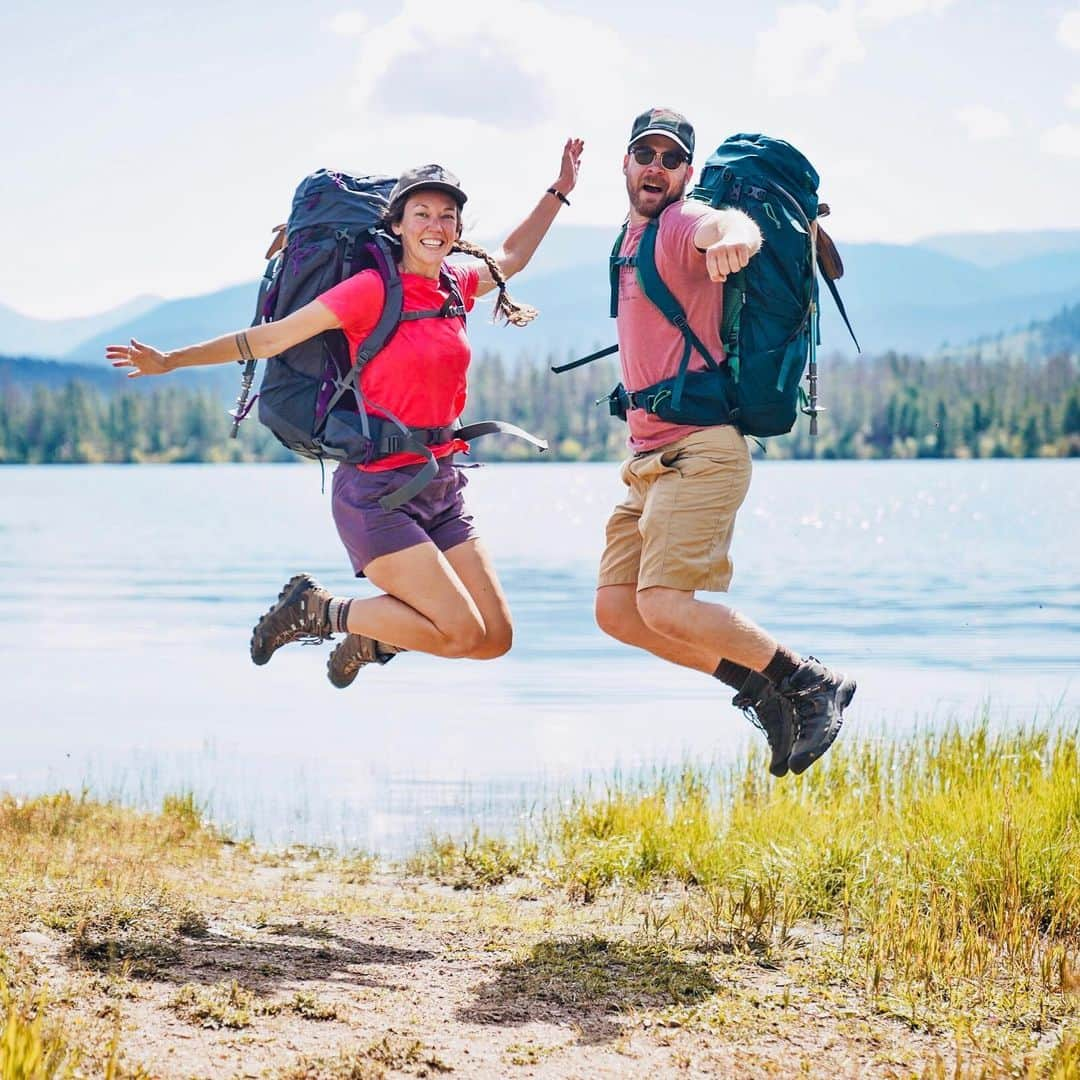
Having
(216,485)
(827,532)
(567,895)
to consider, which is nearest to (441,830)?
(567,895)

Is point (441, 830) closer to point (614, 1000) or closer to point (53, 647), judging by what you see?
point (614, 1000)

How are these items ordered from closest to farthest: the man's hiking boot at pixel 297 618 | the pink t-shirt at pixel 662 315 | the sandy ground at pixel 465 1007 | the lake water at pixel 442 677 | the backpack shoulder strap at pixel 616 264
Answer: the sandy ground at pixel 465 1007, the pink t-shirt at pixel 662 315, the backpack shoulder strap at pixel 616 264, the man's hiking boot at pixel 297 618, the lake water at pixel 442 677

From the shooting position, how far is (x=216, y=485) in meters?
139

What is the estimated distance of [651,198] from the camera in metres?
6.56

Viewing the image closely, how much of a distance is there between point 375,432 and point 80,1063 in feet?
10.6

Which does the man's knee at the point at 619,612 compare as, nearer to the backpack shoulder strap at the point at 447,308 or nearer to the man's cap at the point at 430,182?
the backpack shoulder strap at the point at 447,308

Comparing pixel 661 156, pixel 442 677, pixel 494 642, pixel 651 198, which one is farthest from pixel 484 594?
pixel 442 677

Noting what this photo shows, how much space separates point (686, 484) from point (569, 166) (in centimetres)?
250

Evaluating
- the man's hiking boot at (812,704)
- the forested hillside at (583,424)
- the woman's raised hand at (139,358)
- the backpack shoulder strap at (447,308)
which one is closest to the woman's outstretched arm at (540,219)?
the backpack shoulder strap at (447,308)

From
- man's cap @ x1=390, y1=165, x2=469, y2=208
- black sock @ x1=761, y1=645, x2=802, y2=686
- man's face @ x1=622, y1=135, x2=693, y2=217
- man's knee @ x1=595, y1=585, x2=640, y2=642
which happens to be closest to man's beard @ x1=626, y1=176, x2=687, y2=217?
man's face @ x1=622, y1=135, x2=693, y2=217

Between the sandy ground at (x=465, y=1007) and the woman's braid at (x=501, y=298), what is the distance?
2.94m

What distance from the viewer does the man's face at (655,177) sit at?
651 cm

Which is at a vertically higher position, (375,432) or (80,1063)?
(375,432)

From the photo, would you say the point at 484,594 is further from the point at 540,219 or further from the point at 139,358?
the point at 540,219
